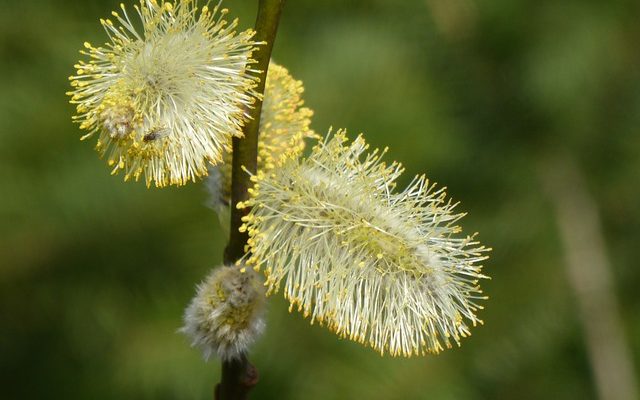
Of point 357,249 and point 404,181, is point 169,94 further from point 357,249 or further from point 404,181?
point 404,181

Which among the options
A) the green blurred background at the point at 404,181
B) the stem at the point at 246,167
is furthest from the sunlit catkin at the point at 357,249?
the green blurred background at the point at 404,181

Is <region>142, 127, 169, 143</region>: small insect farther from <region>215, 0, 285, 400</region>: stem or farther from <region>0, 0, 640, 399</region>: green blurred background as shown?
<region>0, 0, 640, 399</region>: green blurred background

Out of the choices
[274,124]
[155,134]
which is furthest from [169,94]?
[274,124]

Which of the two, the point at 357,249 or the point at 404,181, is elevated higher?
the point at 404,181

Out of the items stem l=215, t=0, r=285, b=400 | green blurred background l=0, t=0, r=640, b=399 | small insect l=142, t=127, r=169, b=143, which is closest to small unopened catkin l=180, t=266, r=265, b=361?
stem l=215, t=0, r=285, b=400

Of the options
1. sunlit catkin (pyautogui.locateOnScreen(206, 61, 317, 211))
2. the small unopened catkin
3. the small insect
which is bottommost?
the small unopened catkin

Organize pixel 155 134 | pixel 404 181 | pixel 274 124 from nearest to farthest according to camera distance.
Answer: pixel 155 134 → pixel 274 124 → pixel 404 181
